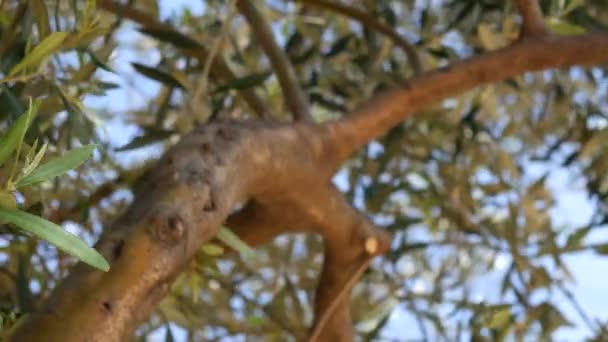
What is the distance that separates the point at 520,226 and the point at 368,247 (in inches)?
20.8

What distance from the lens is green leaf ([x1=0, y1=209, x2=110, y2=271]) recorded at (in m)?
0.47

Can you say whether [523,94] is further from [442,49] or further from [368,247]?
[368,247]

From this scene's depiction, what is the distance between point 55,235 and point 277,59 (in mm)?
700

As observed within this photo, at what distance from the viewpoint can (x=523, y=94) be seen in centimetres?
166

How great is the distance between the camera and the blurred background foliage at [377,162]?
115cm

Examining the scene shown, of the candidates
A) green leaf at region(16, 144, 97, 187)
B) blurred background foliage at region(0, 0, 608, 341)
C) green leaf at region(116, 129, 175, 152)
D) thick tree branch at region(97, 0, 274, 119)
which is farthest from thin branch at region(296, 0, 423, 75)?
green leaf at region(16, 144, 97, 187)

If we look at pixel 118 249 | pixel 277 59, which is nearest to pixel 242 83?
pixel 277 59

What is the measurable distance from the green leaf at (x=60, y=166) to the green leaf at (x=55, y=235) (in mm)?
22

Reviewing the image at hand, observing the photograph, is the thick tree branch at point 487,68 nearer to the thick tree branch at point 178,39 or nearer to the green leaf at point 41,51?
the thick tree branch at point 178,39

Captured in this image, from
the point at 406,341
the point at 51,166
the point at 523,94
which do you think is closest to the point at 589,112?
the point at 523,94

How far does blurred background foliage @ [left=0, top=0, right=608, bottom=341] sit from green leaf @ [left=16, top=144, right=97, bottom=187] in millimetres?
388

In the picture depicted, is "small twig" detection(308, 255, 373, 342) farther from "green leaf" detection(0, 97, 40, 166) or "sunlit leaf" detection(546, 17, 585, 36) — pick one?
"green leaf" detection(0, 97, 40, 166)

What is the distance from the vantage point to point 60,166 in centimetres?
50

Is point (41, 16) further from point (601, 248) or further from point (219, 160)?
point (601, 248)
